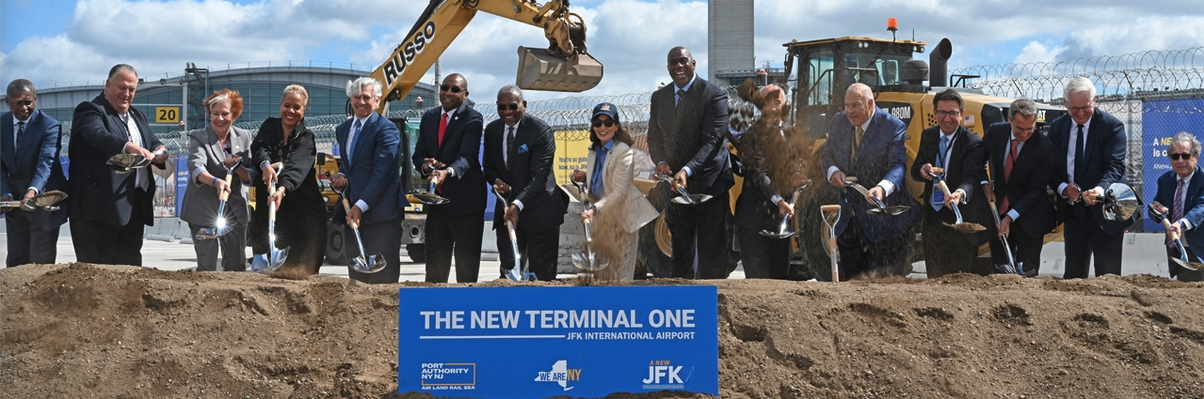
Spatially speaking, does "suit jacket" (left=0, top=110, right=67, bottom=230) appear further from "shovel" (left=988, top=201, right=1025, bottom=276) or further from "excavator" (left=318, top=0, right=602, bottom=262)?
"shovel" (left=988, top=201, right=1025, bottom=276)

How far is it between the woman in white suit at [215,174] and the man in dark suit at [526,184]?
159 cm

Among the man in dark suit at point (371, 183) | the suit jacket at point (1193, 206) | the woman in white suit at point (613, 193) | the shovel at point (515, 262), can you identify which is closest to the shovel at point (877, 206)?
the woman in white suit at point (613, 193)

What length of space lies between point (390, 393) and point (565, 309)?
2.69 ft

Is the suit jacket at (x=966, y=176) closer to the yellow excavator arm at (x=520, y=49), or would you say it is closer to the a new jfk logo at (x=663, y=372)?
the a new jfk logo at (x=663, y=372)

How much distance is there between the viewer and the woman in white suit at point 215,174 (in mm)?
7285

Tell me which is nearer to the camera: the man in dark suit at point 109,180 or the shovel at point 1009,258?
the man in dark suit at point 109,180

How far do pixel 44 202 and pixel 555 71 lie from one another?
4297mm

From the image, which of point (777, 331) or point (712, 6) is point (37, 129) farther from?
point (712, 6)

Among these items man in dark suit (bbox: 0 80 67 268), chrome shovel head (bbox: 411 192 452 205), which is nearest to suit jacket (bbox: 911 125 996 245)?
chrome shovel head (bbox: 411 192 452 205)

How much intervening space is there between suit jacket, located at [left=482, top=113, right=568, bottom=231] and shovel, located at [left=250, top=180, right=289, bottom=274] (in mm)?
1329

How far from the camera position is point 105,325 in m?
5.27

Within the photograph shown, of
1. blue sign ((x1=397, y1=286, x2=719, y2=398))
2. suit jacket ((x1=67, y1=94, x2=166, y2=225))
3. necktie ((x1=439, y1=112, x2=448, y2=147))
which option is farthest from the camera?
necktie ((x1=439, y1=112, x2=448, y2=147))

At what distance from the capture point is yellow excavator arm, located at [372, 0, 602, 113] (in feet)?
32.5

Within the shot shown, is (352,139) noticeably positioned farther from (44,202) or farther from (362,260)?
(44,202)
